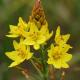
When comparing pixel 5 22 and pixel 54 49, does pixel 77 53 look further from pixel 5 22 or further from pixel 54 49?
pixel 54 49

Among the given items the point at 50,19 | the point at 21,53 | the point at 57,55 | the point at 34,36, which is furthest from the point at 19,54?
the point at 50,19

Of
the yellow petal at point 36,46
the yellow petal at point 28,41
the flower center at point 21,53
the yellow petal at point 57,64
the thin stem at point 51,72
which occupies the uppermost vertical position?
the yellow petal at point 28,41

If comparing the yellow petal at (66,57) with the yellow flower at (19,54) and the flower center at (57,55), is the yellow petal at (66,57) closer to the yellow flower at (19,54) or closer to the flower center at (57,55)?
the flower center at (57,55)

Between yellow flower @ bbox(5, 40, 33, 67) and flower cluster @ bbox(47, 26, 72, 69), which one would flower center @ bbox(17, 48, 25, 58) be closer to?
yellow flower @ bbox(5, 40, 33, 67)

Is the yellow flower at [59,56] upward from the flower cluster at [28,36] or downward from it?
downward

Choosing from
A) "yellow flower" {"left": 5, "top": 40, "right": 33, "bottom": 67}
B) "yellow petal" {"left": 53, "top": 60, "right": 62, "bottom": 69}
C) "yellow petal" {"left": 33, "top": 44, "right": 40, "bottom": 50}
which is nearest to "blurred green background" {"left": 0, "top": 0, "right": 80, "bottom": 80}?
"yellow flower" {"left": 5, "top": 40, "right": 33, "bottom": 67}

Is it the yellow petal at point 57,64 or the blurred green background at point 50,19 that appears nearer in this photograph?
the yellow petal at point 57,64

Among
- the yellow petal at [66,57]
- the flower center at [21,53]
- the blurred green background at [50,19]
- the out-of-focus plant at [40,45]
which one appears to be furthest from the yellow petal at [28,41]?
the blurred green background at [50,19]

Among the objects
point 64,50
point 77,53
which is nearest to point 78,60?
point 77,53
